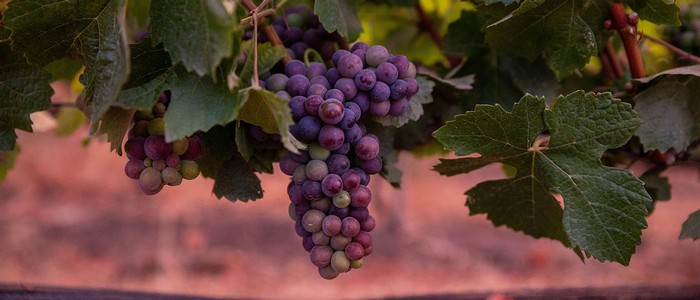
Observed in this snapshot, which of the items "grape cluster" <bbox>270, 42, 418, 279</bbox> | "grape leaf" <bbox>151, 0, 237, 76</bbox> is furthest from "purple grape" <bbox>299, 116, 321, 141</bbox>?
"grape leaf" <bbox>151, 0, 237, 76</bbox>

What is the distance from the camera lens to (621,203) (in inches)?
26.3

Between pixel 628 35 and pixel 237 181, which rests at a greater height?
pixel 628 35

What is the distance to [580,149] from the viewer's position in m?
0.69

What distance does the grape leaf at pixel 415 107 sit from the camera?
69 centimetres

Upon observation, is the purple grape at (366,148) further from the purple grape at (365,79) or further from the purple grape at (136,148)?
the purple grape at (136,148)

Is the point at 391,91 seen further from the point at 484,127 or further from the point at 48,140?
the point at 48,140

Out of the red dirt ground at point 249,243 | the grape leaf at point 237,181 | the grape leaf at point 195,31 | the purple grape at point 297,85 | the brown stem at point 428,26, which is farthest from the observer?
the red dirt ground at point 249,243

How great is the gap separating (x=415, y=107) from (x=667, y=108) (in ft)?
1.01

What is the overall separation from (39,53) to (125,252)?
2991 mm

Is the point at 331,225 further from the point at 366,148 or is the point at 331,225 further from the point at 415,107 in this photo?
the point at 415,107

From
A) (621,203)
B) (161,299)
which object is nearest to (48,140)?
(161,299)

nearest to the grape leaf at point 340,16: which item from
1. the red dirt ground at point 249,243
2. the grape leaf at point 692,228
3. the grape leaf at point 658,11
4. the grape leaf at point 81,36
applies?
the grape leaf at point 81,36

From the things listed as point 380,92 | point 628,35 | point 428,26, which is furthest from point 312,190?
point 428,26

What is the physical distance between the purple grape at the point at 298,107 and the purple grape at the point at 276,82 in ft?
0.10
